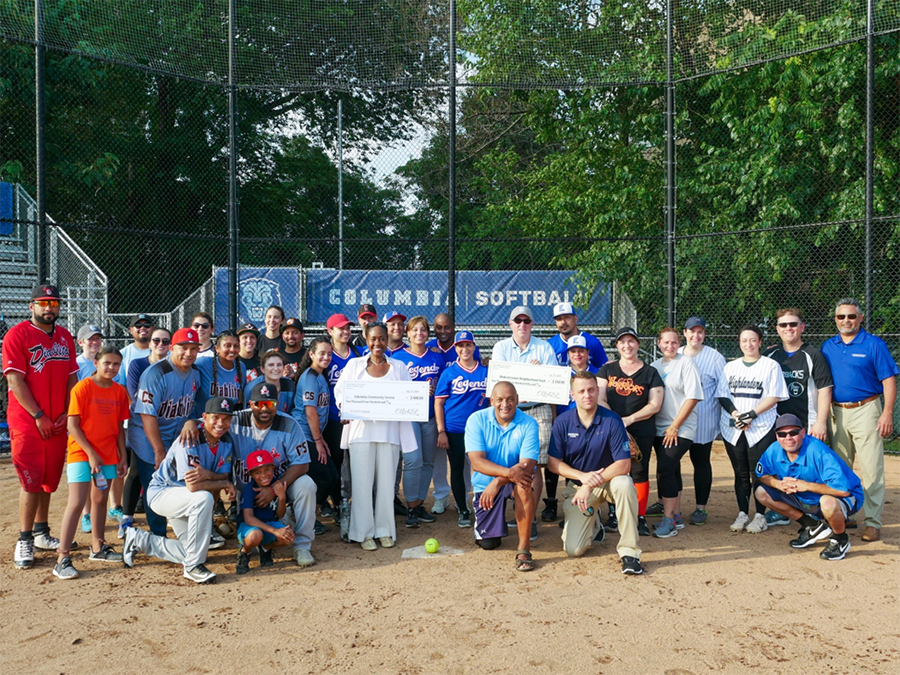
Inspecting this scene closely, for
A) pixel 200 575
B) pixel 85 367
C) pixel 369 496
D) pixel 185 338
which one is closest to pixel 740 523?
pixel 369 496

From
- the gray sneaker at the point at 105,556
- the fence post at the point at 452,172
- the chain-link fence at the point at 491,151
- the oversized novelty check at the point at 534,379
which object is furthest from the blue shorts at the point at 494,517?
the chain-link fence at the point at 491,151

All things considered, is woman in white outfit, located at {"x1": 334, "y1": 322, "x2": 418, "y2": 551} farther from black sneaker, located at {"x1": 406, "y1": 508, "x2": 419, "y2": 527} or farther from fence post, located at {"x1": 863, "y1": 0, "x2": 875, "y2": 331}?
fence post, located at {"x1": 863, "y1": 0, "x2": 875, "y2": 331}

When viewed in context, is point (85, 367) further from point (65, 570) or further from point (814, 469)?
point (814, 469)

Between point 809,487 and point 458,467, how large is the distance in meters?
2.82

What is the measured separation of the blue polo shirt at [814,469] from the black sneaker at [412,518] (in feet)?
9.64

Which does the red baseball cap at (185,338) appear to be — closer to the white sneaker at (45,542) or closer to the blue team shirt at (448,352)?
the white sneaker at (45,542)

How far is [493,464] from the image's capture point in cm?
546

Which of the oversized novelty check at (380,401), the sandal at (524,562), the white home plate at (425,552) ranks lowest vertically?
the white home plate at (425,552)

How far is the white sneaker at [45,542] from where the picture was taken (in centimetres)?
544

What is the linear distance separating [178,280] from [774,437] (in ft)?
49.0

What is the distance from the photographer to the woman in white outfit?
580 cm

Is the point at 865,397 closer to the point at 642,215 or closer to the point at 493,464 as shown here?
the point at 493,464

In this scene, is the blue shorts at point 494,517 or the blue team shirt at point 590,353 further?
the blue team shirt at point 590,353

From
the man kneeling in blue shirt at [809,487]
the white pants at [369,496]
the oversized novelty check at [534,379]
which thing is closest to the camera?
the man kneeling in blue shirt at [809,487]
